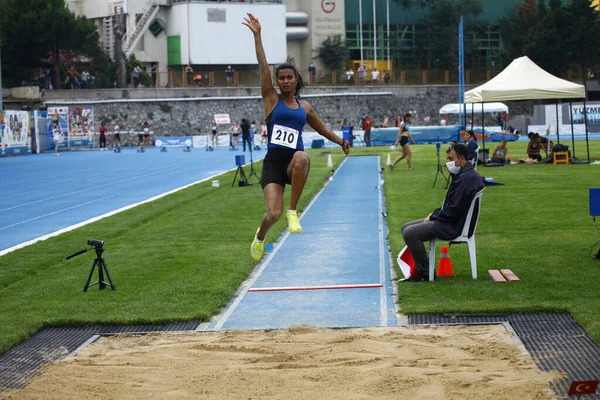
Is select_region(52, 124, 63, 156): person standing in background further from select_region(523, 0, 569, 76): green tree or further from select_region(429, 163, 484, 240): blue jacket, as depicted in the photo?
select_region(429, 163, 484, 240): blue jacket

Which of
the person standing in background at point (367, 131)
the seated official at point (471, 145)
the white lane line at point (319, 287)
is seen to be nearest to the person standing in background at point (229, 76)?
the person standing in background at point (367, 131)

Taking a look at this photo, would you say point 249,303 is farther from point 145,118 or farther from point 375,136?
point 145,118

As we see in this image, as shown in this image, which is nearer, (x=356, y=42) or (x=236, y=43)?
(x=236, y=43)

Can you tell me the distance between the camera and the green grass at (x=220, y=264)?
33.6 feet

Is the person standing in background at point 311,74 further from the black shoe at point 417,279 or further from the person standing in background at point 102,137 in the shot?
the black shoe at point 417,279

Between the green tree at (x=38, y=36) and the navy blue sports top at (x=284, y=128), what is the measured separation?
64.3 meters

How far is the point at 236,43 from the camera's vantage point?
77438 millimetres

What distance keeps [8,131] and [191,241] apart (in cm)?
3876

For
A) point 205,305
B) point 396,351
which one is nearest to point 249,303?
point 205,305

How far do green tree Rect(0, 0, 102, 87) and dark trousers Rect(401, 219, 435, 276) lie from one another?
207ft

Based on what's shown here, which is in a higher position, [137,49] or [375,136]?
[137,49]

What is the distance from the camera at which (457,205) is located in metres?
11.3

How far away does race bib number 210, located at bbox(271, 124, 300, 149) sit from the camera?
30.8 feet

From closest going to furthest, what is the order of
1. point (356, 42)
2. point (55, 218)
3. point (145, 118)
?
point (55, 218), point (145, 118), point (356, 42)
